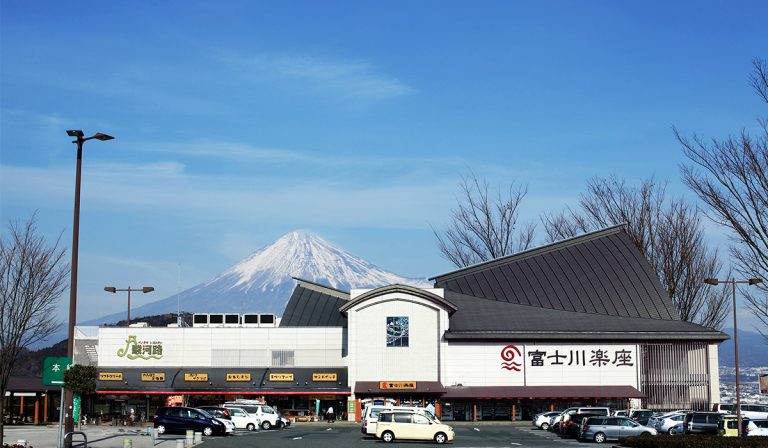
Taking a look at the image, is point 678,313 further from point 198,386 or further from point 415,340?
point 198,386

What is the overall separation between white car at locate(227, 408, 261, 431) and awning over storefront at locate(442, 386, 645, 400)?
22.6 meters

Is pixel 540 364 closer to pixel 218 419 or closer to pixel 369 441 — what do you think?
pixel 369 441

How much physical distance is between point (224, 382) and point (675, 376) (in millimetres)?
42488

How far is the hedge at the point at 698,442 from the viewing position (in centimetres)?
4150

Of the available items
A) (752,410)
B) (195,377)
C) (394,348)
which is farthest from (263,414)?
(752,410)

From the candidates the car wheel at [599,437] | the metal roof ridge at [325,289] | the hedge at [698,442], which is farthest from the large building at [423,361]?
the hedge at [698,442]

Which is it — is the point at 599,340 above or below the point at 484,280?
below

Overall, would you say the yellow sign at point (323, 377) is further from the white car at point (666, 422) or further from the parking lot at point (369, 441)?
the white car at point (666, 422)

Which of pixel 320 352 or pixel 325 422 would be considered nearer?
pixel 325 422

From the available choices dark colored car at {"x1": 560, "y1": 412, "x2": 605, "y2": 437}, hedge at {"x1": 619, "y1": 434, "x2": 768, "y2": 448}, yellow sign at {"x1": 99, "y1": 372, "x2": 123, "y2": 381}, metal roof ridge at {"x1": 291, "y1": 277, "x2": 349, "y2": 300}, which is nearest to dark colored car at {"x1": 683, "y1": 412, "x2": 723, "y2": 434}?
dark colored car at {"x1": 560, "y1": 412, "x2": 605, "y2": 437}

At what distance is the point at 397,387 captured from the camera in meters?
84.6

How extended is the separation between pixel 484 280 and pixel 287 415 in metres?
25.9

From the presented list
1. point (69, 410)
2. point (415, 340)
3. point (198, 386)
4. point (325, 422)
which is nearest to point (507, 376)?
point (415, 340)

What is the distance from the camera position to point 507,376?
85625mm
